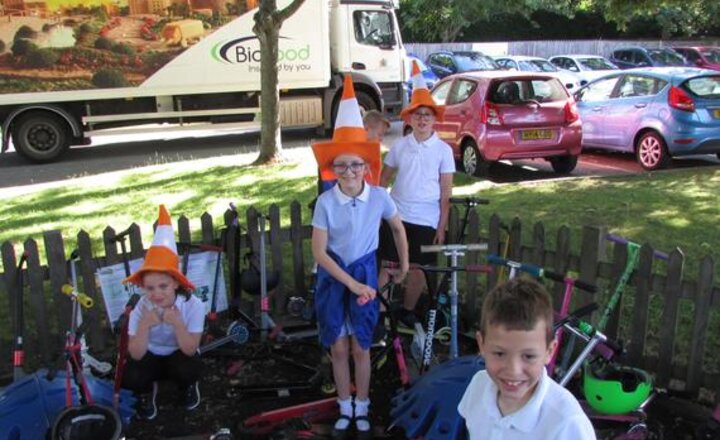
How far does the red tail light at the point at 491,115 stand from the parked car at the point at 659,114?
2.42 meters

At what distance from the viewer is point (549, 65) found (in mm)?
20750

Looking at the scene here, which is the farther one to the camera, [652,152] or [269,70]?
[269,70]

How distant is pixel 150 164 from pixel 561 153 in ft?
22.1

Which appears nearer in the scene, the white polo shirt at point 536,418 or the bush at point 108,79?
the white polo shirt at point 536,418

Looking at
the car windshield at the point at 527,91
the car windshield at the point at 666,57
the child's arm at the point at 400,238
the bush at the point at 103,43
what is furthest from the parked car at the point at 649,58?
the child's arm at the point at 400,238

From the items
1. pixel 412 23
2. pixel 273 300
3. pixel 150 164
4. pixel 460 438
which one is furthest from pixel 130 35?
pixel 412 23

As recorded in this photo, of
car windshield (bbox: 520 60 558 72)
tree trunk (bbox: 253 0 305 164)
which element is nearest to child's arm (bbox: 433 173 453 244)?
tree trunk (bbox: 253 0 305 164)

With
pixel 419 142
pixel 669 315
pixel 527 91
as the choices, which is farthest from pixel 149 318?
pixel 527 91

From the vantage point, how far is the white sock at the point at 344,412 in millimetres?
3422

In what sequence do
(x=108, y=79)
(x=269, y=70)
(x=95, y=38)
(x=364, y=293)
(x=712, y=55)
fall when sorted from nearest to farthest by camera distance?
(x=364, y=293) < (x=269, y=70) < (x=95, y=38) < (x=108, y=79) < (x=712, y=55)

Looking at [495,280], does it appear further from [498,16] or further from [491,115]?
[498,16]

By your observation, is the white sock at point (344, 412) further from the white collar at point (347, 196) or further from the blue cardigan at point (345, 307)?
the white collar at point (347, 196)

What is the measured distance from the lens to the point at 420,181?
445 cm

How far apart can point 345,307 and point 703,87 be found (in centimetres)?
834
